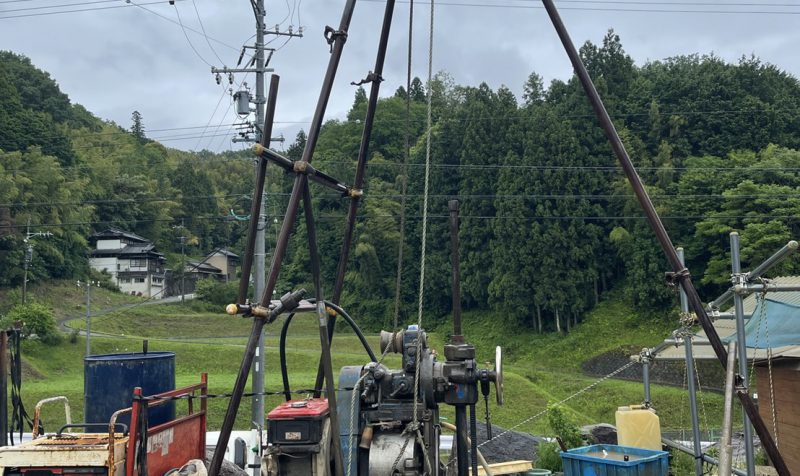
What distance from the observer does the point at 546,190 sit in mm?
46719

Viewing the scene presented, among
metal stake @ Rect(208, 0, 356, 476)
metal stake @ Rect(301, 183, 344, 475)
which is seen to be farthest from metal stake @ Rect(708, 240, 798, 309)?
metal stake @ Rect(208, 0, 356, 476)

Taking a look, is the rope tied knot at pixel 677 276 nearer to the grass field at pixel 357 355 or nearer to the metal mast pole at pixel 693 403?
the metal mast pole at pixel 693 403

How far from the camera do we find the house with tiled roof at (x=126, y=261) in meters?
69.9

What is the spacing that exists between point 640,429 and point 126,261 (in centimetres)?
6652

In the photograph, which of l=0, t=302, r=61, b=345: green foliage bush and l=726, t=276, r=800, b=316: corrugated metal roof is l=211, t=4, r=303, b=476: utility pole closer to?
l=726, t=276, r=800, b=316: corrugated metal roof

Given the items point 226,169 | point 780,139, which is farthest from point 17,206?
point 780,139

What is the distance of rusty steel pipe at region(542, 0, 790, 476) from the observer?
6.25m

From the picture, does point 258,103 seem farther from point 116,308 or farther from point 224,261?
point 224,261

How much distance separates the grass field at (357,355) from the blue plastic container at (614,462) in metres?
15.6

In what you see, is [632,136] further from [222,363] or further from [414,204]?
[222,363]

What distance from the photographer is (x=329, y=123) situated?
75.6 meters

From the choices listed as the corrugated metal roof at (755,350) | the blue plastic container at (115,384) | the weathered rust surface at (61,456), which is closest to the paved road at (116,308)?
the corrugated metal roof at (755,350)

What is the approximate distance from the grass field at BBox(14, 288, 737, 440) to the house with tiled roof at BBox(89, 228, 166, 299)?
12.4 metres

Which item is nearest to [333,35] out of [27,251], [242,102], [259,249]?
[259,249]
